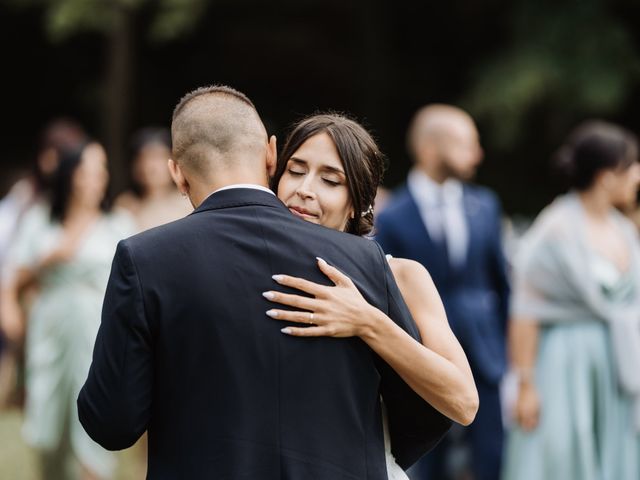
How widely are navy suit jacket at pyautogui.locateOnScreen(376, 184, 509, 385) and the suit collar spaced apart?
11.8 ft

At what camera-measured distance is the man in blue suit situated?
653 cm

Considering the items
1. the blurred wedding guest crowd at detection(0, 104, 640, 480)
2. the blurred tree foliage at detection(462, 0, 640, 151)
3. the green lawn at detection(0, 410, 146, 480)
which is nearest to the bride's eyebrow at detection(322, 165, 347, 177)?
the blurred wedding guest crowd at detection(0, 104, 640, 480)

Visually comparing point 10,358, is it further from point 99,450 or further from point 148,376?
point 148,376

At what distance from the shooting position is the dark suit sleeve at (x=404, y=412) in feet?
9.66

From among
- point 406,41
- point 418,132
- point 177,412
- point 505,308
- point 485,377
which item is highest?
point 406,41

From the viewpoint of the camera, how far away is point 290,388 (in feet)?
8.99

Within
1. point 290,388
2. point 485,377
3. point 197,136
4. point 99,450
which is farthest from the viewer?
point 99,450

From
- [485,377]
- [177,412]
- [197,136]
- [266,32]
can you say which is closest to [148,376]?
[177,412]

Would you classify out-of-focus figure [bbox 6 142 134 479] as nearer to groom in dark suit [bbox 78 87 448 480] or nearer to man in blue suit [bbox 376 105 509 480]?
man in blue suit [bbox 376 105 509 480]

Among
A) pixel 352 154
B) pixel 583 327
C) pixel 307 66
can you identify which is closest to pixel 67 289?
pixel 583 327

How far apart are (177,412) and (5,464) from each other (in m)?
6.21

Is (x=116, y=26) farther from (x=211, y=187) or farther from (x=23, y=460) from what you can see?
(x=211, y=187)

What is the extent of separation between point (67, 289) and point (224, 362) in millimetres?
4527

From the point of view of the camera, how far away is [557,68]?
589 inches
